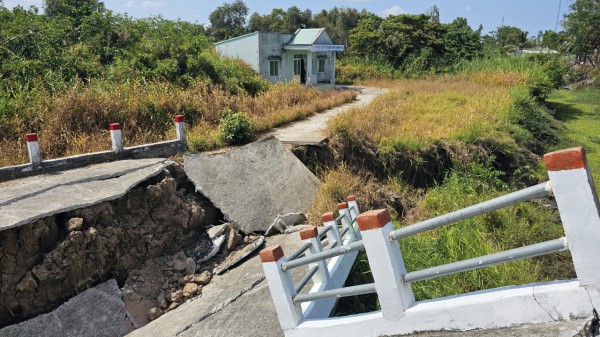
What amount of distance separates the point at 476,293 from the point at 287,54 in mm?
21134

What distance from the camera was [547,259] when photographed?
5438 millimetres

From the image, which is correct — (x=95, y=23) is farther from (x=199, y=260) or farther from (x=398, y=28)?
(x=398, y=28)

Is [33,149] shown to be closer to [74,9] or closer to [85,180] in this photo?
[85,180]

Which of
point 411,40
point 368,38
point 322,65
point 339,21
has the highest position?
point 339,21

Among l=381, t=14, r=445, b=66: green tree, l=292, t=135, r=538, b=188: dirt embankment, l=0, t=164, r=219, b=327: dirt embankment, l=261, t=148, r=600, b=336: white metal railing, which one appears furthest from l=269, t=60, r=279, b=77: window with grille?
l=261, t=148, r=600, b=336: white metal railing

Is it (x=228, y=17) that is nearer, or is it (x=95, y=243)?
(x=95, y=243)

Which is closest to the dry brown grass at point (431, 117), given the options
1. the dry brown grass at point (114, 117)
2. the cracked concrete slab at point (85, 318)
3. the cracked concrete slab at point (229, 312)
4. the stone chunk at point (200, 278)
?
the dry brown grass at point (114, 117)

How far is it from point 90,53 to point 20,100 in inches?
181

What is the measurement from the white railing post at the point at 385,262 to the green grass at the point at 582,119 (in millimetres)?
8291

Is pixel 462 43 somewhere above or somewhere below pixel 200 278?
above

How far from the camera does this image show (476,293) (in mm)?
2408

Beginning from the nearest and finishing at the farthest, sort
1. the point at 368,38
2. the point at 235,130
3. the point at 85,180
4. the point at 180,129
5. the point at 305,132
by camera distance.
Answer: the point at 85,180 → the point at 180,129 → the point at 235,130 → the point at 305,132 → the point at 368,38

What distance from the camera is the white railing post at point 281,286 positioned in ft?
9.61

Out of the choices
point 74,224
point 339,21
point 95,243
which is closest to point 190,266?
point 95,243
